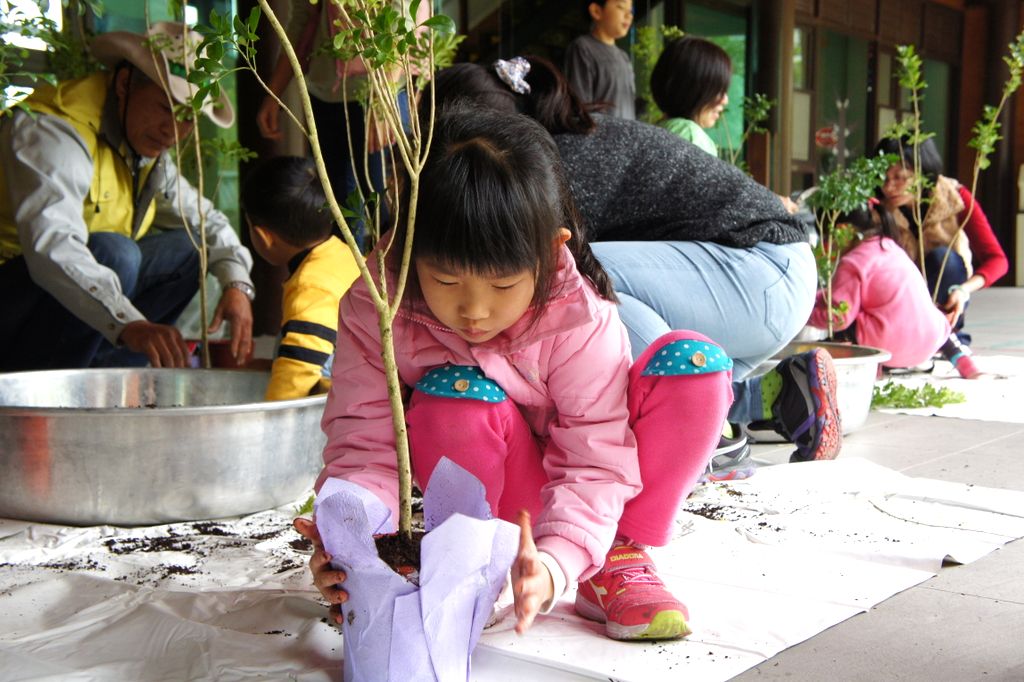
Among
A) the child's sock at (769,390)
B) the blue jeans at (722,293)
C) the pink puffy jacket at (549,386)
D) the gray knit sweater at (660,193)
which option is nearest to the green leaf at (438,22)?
the pink puffy jacket at (549,386)

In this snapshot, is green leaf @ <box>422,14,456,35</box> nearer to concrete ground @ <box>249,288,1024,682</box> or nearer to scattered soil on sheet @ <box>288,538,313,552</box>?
concrete ground @ <box>249,288,1024,682</box>

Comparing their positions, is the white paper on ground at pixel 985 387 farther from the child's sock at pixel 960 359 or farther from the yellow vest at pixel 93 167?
the yellow vest at pixel 93 167

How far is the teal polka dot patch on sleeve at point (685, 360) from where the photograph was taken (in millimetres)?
1341

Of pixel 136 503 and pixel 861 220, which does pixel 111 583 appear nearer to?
pixel 136 503

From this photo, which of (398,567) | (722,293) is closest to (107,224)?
(722,293)

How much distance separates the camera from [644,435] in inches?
53.9

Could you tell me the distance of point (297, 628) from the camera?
134cm

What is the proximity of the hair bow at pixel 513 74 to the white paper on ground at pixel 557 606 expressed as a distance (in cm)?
81

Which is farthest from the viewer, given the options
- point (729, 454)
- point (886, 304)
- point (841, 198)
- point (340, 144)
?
point (886, 304)

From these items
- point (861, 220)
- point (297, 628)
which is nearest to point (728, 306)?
point (297, 628)

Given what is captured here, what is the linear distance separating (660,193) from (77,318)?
1.40m

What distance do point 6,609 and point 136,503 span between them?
0.41 meters

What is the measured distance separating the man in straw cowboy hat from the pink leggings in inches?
40.8

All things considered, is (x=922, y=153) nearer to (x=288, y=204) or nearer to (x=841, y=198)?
(x=841, y=198)
